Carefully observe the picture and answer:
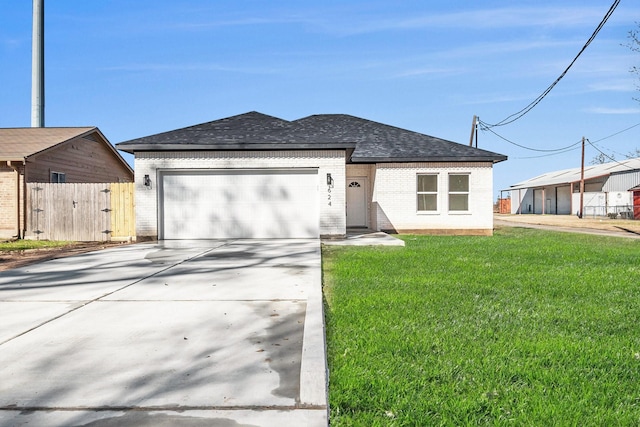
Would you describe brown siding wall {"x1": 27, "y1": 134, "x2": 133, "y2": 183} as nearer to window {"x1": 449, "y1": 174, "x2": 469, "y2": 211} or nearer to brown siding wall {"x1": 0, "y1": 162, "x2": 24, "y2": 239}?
brown siding wall {"x1": 0, "y1": 162, "x2": 24, "y2": 239}

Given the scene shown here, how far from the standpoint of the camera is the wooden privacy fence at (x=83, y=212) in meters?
16.7

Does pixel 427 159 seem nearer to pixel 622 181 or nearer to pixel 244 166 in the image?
pixel 244 166

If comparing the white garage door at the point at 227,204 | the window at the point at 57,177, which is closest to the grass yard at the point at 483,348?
the white garage door at the point at 227,204

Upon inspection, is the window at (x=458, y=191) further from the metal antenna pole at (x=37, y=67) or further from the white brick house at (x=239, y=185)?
the metal antenna pole at (x=37, y=67)

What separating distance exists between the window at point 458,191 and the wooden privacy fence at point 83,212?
11.8 m

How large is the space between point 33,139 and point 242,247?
1301cm

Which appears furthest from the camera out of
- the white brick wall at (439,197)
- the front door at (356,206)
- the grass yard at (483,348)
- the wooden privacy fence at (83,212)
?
the front door at (356,206)

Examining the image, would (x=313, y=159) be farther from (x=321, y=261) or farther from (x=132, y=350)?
(x=132, y=350)

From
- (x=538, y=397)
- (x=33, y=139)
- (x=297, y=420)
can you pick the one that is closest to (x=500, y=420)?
(x=538, y=397)

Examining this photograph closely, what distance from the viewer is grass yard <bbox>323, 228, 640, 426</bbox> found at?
2.93 meters

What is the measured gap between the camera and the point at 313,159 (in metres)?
15.9

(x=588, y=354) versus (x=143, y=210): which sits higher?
(x=143, y=210)

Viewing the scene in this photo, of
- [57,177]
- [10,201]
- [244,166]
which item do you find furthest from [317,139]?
[57,177]

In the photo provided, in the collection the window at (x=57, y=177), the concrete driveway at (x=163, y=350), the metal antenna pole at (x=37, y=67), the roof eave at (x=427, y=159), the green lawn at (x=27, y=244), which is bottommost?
the concrete driveway at (x=163, y=350)
